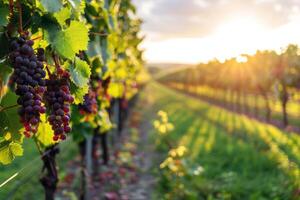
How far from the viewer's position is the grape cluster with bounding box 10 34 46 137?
1688 millimetres

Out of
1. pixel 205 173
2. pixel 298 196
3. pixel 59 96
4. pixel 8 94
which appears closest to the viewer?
pixel 59 96

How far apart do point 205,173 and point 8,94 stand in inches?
265

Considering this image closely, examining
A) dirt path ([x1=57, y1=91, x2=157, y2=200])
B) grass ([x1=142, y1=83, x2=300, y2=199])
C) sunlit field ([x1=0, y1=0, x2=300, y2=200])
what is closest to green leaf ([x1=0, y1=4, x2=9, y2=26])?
sunlit field ([x1=0, y1=0, x2=300, y2=200])

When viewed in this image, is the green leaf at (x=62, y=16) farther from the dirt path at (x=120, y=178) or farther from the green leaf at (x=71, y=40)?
the dirt path at (x=120, y=178)

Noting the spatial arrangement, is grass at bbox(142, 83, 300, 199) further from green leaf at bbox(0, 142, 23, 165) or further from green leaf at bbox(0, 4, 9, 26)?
green leaf at bbox(0, 4, 9, 26)

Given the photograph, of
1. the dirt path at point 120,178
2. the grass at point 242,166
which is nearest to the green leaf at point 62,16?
the dirt path at point 120,178

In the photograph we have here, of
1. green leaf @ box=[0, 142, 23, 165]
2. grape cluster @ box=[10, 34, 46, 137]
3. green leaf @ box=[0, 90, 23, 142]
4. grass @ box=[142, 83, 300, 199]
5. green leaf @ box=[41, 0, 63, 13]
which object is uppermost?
green leaf @ box=[41, 0, 63, 13]

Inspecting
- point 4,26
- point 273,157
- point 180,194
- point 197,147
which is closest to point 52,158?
point 4,26

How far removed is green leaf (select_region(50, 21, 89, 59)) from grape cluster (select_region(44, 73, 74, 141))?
14cm

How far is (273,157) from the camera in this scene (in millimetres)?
9375

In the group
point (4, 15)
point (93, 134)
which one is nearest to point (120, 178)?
point (93, 134)

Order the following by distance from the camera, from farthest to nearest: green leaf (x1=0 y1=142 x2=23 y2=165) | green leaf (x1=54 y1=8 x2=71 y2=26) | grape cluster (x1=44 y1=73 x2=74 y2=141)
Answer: green leaf (x1=0 y1=142 x2=23 y2=165)
green leaf (x1=54 y1=8 x2=71 y2=26)
grape cluster (x1=44 y1=73 x2=74 y2=141)

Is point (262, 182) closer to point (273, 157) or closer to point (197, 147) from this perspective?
point (273, 157)

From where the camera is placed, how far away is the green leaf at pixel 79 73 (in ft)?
7.13
